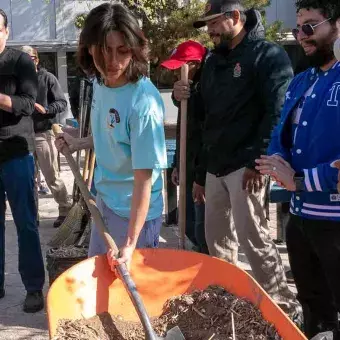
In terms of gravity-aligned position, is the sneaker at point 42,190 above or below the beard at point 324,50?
below

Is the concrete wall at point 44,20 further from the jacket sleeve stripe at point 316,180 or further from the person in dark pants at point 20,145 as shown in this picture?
the jacket sleeve stripe at point 316,180

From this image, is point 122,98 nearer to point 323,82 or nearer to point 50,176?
point 323,82

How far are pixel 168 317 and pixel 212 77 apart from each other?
5.86 ft

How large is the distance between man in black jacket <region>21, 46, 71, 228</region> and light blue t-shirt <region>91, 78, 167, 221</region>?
4094mm

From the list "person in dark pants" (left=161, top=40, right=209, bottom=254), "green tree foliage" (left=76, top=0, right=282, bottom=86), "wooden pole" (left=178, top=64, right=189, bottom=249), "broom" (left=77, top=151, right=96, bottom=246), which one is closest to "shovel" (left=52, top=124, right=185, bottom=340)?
"wooden pole" (left=178, top=64, right=189, bottom=249)

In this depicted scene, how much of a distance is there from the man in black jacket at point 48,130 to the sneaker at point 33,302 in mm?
2617

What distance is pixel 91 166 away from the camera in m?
5.68

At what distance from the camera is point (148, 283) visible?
9.35ft

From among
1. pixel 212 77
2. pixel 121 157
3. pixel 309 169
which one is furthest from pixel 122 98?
pixel 212 77

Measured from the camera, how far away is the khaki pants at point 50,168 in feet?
23.7

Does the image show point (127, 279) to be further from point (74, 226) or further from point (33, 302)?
point (74, 226)

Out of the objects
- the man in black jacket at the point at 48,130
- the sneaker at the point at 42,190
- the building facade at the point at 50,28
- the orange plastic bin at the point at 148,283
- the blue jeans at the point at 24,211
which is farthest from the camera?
the building facade at the point at 50,28

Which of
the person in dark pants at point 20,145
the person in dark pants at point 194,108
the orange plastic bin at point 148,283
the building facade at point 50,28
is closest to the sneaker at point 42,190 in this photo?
the person in dark pants at point 194,108

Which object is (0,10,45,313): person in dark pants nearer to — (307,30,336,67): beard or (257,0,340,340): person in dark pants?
(257,0,340,340): person in dark pants
